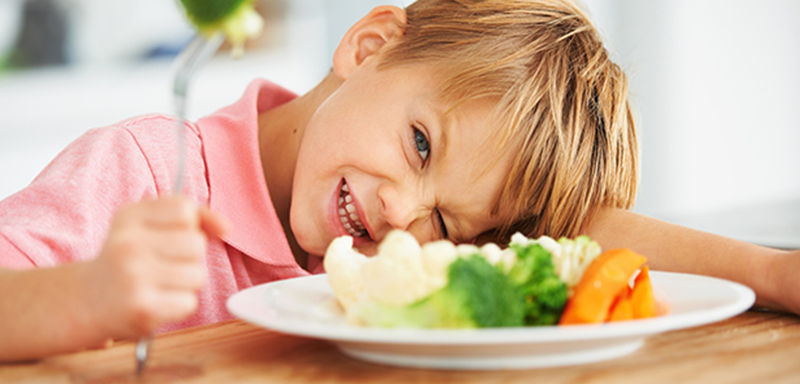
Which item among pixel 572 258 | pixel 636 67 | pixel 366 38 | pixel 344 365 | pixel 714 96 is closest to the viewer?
pixel 344 365

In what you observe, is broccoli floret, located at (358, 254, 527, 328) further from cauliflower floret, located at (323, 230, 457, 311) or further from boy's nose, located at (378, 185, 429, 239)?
boy's nose, located at (378, 185, 429, 239)

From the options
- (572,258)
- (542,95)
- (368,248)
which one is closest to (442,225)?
(368,248)

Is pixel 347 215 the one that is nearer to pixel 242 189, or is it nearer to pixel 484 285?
pixel 242 189

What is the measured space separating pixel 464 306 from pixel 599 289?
165 millimetres

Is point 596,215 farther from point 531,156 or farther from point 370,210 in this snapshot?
point 370,210

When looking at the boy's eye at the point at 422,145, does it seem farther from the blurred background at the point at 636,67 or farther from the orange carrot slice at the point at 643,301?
the blurred background at the point at 636,67

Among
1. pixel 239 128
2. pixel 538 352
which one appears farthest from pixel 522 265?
pixel 239 128

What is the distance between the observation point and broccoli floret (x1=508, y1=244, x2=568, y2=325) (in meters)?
0.71

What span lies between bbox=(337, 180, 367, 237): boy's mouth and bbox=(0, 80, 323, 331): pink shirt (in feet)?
0.37

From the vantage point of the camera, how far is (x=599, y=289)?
0.72 meters

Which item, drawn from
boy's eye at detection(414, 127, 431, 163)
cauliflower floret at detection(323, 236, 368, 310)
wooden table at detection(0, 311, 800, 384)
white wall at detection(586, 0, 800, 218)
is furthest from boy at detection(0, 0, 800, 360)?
white wall at detection(586, 0, 800, 218)

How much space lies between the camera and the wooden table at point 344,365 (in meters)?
0.63

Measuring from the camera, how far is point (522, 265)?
71 cm

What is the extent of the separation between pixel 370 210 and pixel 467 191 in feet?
0.55
